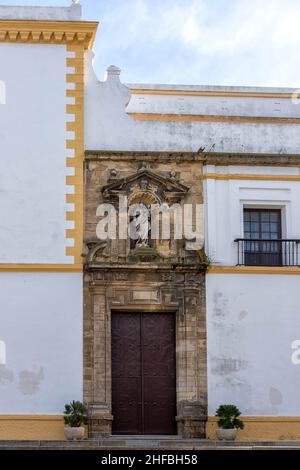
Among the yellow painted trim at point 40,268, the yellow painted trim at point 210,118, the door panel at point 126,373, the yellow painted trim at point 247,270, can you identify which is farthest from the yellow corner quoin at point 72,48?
the yellow painted trim at point 247,270

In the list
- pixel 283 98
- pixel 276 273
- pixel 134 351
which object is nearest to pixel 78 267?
pixel 134 351

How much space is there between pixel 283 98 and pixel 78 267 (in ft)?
23.0

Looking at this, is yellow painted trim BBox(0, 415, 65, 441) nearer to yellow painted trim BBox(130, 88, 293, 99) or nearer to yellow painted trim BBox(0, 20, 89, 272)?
yellow painted trim BBox(0, 20, 89, 272)

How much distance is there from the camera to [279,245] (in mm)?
32656

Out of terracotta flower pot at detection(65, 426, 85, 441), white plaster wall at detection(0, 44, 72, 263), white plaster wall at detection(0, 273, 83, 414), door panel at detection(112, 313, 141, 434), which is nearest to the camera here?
terracotta flower pot at detection(65, 426, 85, 441)

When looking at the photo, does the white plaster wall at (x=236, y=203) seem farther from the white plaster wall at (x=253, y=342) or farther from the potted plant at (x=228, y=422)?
the potted plant at (x=228, y=422)

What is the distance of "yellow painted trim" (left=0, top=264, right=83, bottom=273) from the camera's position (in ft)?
103

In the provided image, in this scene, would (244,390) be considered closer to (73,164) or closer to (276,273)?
(276,273)

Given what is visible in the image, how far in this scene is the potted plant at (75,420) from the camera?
30297 millimetres

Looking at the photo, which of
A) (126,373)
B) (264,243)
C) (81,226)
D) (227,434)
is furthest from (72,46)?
(227,434)

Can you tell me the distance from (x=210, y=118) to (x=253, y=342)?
17.5 ft

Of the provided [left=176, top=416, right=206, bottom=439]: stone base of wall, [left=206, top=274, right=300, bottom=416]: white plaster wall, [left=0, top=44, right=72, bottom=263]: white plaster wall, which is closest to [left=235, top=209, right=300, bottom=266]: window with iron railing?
[left=206, top=274, right=300, bottom=416]: white plaster wall

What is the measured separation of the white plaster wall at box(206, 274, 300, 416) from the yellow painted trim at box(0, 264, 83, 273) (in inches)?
119

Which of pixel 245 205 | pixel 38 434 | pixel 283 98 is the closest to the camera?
pixel 38 434
